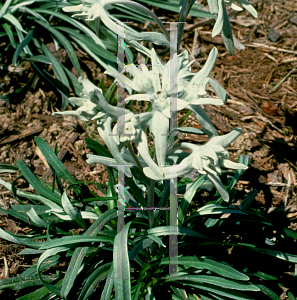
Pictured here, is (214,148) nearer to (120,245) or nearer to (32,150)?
(120,245)

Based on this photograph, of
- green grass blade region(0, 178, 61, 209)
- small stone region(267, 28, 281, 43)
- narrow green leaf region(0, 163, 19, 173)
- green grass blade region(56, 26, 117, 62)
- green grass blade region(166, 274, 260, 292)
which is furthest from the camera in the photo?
small stone region(267, 28, 281, 43)

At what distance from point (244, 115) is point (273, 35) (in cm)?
111

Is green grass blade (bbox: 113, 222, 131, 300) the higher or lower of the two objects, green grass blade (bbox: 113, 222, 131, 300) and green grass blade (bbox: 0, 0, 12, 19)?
the lower

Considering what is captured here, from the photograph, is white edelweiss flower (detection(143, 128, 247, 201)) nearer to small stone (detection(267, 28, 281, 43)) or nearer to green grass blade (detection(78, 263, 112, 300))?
green grass blade (detection(78, 263, 112, 300))

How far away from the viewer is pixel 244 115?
9.58 ft

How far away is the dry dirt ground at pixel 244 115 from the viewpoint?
100.0 inches

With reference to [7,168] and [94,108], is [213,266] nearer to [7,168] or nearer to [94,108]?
[94,108]

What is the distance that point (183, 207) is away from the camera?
1.87 m

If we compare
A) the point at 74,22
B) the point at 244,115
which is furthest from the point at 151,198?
the point at 74,22

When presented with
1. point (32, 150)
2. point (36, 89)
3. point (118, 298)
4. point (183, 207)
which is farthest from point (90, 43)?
point (118, 298)

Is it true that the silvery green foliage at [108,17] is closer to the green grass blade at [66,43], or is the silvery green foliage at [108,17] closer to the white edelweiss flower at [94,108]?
the white edelweiss flower at [94,108]

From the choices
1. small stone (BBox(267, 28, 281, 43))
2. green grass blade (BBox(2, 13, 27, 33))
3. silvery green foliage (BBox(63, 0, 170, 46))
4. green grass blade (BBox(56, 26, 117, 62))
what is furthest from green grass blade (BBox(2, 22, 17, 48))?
small stone (BBox(267, 28, 281, 43))

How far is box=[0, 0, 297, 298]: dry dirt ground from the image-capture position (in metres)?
2.54

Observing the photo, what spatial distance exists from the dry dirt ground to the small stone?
1 centimetres
